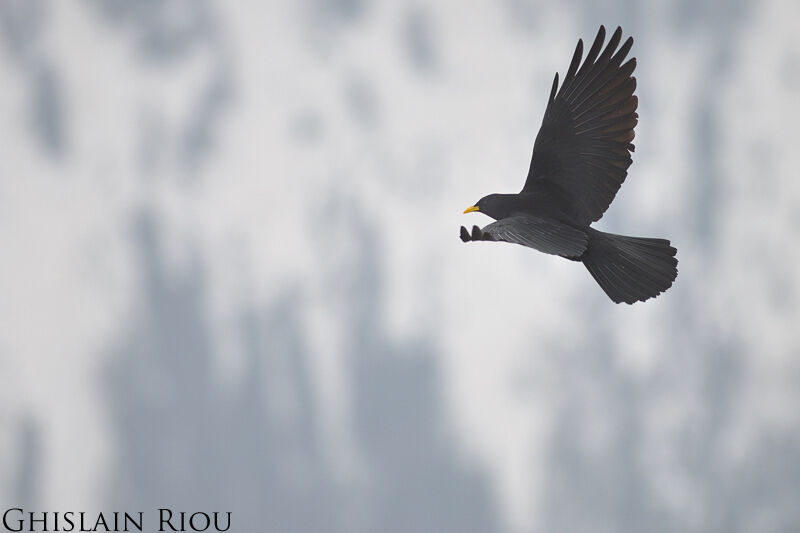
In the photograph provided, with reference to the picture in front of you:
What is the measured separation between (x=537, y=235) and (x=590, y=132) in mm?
2350

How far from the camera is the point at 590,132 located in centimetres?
1155

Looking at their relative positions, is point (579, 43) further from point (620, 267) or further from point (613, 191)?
point (620, 267)

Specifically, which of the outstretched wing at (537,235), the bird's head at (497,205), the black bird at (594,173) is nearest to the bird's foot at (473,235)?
the outstretched wing at (537,235)

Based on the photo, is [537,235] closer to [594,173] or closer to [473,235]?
[473,235]

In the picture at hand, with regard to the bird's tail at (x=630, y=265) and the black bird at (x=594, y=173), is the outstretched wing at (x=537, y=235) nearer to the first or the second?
the black bird at (x=594, y=173)

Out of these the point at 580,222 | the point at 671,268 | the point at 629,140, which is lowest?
the point at 671,268

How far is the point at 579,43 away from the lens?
11117 mm

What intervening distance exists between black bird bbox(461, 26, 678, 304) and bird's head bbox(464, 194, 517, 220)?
0.01 meters

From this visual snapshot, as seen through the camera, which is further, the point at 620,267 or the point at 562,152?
the point at 562,152

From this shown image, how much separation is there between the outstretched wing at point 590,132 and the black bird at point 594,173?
0.04 ft

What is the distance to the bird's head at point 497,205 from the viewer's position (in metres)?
11.4

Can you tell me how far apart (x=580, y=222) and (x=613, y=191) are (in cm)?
54

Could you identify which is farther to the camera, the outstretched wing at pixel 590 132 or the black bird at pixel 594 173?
the outstretched wing at pixel 590 132

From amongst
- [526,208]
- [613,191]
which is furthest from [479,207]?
[613,191]
